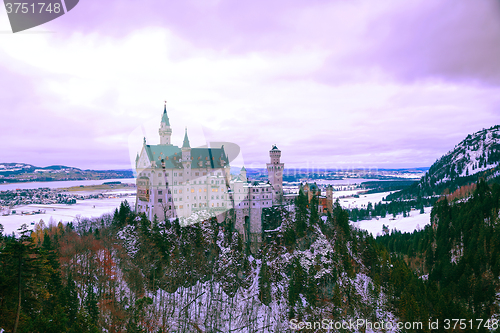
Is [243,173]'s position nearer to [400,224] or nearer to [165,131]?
[165,131]

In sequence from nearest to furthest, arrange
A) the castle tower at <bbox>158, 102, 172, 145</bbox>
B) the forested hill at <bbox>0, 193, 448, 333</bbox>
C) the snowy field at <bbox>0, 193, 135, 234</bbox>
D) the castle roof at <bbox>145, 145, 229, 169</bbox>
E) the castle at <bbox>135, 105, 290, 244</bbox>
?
the forested hill at <bbox>0, 193, 448, 333</bbox> < the castle at <bbox>135, 105, 290, 244</bbox> < the castle roof at <bbox>145, 145, 229, 169</bbox> < the castle tower at <bbox>158, 102, 172, 145</bbox> < the snowy field at <bbox>0, 193, 135, 234</bbox>

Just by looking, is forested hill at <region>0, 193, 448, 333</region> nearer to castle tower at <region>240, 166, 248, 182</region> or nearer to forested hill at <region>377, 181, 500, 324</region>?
forested hill at <region>377, 181, 500, 324</region>

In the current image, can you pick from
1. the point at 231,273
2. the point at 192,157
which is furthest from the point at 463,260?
the point at 192,157

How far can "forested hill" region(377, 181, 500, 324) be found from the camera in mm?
65438

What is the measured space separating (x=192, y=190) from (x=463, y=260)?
79.8 meters

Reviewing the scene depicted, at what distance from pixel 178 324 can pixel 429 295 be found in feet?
190

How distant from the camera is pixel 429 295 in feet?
219

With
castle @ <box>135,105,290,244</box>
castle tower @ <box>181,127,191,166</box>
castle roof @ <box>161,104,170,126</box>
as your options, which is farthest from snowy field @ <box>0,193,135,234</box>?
castle tower @ <box>181,127,191,166</box>

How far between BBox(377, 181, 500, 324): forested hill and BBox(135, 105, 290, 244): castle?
45.3 metres

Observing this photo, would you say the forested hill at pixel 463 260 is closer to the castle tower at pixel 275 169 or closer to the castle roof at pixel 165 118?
the castle tower at pixel 275 169

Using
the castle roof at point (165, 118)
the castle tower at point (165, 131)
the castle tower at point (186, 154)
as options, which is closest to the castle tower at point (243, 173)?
the castle tower at point (186, 154)

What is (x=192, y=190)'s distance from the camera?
84.1 meters

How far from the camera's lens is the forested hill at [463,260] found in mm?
65438

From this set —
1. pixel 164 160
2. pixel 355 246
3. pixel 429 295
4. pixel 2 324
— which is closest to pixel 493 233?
pixel 429 295
